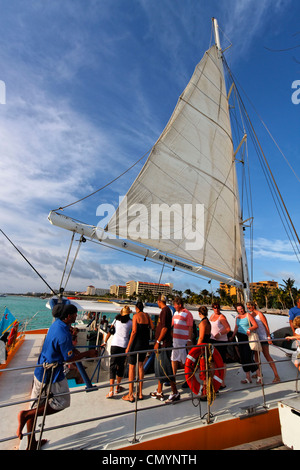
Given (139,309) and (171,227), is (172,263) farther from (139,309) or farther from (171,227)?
(139,309)

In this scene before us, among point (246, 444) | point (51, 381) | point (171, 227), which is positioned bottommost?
point (246, 444)

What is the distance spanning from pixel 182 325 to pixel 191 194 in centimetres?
485

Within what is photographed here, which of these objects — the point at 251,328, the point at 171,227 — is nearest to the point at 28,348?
the point at 171,227

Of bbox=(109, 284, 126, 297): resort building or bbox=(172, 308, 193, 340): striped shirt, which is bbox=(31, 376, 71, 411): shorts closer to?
bbox=(172, 308, 193, 340): striped shirt

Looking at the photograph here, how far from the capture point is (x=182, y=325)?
4.52 m

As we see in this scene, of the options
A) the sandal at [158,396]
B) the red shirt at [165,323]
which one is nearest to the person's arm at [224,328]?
the red shirt at [165,323]

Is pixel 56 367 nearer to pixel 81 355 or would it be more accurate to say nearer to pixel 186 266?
pixel 81 355

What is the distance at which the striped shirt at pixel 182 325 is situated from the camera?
14.7 feet

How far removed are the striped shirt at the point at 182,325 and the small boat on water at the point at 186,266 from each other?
842mm

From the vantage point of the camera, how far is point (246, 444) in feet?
10.9

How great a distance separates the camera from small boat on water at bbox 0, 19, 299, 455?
318cm

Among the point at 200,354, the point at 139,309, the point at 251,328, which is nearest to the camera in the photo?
the point at 200,354
